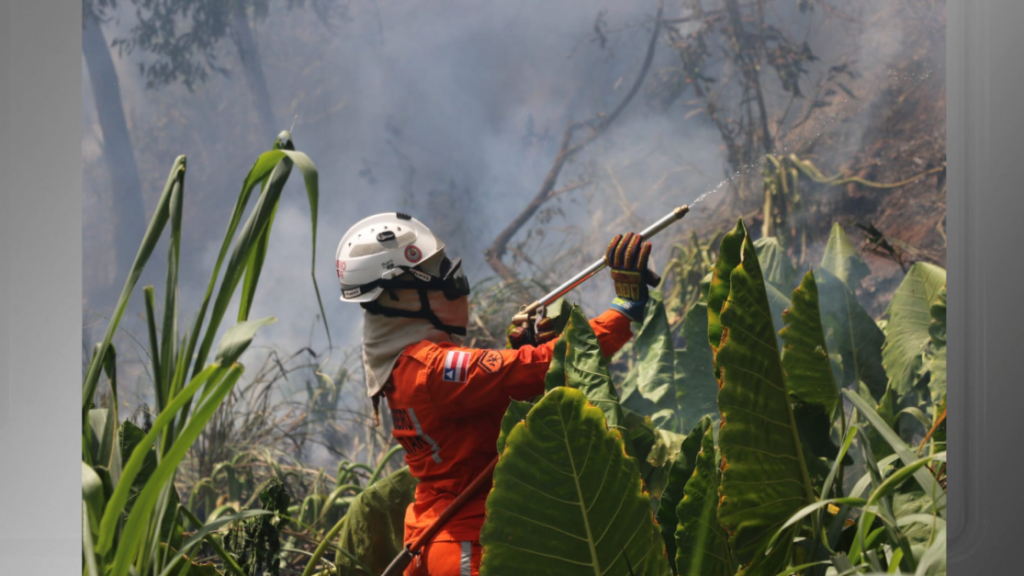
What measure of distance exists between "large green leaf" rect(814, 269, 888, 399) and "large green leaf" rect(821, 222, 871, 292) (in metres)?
0.18

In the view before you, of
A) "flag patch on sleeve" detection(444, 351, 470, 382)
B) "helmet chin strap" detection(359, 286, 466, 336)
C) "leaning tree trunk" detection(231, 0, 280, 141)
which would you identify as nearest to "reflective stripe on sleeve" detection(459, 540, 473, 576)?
"flag patch on sleeve" detection(444, 351, 470, 382)

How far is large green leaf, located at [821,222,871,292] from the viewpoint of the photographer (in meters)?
1.61

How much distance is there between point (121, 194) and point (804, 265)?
232cm

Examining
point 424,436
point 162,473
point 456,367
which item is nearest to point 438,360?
point 456,367

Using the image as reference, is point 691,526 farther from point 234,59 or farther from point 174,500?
point 234,59

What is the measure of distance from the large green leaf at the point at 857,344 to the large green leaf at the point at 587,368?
50cm

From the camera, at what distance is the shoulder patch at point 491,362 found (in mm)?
1322

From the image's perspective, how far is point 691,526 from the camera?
94 cm

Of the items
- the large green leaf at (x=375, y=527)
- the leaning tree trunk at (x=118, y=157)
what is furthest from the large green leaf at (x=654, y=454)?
the leaning tree trunk at (x=118, y=157)

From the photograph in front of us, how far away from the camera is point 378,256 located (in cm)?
143
